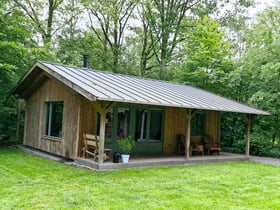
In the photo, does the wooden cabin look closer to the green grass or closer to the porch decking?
the porch decking

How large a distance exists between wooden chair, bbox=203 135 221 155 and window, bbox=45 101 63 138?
5.68 m

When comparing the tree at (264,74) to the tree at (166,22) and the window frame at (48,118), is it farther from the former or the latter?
the window frame at (48,118)

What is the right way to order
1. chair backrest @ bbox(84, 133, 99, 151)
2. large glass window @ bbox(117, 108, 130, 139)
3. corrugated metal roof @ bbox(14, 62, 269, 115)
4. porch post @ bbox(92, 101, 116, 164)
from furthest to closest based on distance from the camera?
large glass window @ bbox(117, 108, 130, 139), chair backrest @ bbox(84, 133, 99, 151), porch post @ bbox(92, 101, 116, 164), corrugated metal roof @ bbox(14, 62, 269, 115)

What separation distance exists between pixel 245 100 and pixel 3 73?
10775mm

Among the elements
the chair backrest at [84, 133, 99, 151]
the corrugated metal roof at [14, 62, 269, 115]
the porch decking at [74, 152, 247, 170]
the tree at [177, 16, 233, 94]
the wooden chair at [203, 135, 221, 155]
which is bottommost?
the porch decking at [74, 152, 247, 170]

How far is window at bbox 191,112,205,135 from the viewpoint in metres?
12.5

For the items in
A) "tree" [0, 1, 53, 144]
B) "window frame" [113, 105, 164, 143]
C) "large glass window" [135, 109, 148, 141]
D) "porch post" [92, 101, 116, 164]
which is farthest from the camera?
"tree" [0, 1, 53, 144]

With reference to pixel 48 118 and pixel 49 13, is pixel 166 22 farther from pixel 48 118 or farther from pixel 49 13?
pixel 48 118

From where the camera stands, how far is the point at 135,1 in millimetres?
21156

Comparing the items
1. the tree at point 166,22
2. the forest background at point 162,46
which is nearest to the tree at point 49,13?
the forest background at point 162,46

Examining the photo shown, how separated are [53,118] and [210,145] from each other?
613cm

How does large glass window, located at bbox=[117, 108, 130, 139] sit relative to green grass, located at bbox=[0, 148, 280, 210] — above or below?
above

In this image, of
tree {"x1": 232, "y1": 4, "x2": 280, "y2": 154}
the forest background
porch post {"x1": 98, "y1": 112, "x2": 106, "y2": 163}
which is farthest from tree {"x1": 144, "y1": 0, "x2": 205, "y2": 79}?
porch post {"x1": 98, "y1": 112, "x2": 106, "y2": 163}

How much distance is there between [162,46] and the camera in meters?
20.6
